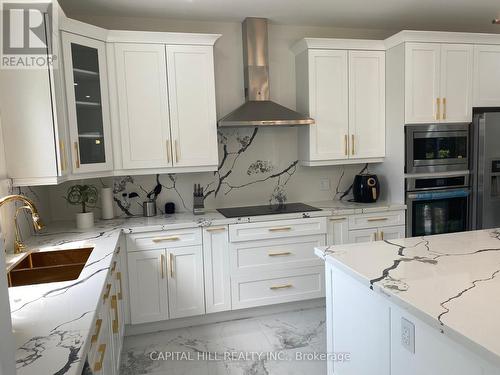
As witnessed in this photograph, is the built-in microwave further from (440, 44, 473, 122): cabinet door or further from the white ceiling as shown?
the white ceiling

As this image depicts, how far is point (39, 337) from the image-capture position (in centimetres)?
116

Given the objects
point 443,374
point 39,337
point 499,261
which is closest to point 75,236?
point 39,337

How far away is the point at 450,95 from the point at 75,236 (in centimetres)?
326

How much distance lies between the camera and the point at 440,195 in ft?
11.0

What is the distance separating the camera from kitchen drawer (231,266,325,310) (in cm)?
310

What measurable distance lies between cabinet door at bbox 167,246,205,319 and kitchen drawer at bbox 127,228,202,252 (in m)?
0.05

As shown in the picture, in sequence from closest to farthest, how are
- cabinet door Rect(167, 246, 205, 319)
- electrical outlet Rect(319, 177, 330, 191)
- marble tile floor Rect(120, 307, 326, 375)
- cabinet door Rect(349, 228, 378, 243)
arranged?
marble tile floor Rect(120, 307, 326, 375)
cabinet door Rect(167, 246, 205, 319)
cabinet door Rect(349, 228, 378, 243)
electrical outlet Rect(319, 177, 330, 191)

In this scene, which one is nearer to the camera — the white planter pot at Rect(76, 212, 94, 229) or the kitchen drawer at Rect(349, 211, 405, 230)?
the white planter pot at Rect(76, 212, 94, 229)

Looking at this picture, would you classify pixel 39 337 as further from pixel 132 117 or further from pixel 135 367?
pixel 132 117

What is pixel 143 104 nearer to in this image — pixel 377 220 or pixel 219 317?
pixel 219 317

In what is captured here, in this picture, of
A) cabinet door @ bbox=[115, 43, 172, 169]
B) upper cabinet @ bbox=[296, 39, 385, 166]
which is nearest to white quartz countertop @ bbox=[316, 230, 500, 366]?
upper cabinet @ bbox=[296, 39, 385, 166]

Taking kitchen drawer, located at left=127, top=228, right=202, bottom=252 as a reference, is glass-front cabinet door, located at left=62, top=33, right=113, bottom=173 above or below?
above

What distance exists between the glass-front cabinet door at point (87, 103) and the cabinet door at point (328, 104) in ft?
5.64

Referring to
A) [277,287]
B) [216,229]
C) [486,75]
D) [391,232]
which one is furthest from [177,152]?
[486,75]
